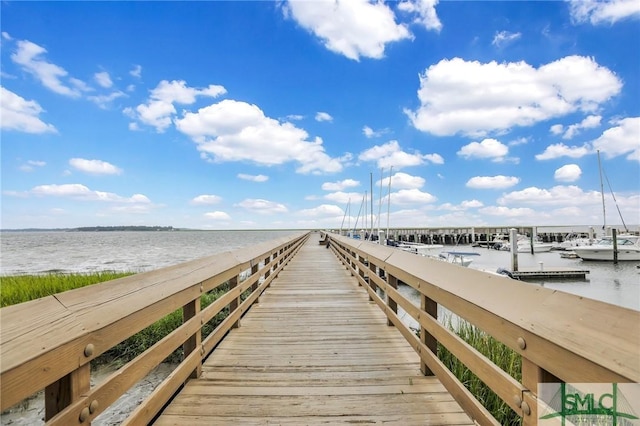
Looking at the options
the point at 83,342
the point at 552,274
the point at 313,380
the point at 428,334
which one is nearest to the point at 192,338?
the point at 313,380

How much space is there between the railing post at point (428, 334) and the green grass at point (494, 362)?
0.57 metres

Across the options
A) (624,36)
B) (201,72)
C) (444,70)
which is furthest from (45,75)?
(624,36)

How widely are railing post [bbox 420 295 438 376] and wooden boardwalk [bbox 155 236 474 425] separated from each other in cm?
9

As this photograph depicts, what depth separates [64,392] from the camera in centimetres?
143

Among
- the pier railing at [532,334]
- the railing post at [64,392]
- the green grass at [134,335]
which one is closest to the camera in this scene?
the pier railing at [532,334]

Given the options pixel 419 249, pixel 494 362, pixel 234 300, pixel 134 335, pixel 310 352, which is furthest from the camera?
pixel 419 249

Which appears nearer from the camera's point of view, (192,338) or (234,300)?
(192,338)

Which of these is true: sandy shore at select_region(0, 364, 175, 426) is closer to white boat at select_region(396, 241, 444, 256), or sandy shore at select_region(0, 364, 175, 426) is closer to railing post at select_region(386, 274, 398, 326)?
railing post at select_region(386, 274, 398, 326)

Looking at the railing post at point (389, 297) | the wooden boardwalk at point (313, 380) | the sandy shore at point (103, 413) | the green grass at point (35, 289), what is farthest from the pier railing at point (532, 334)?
the green grass at point (35, 289)

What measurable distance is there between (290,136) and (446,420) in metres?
28.2

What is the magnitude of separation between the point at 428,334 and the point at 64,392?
2525 millimetres

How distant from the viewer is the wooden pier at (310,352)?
1200 mm

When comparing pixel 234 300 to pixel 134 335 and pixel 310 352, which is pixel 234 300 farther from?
pixel 134 335

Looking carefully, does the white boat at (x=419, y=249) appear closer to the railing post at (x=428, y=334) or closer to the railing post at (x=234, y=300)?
the railing post at (x=234, y=300)
